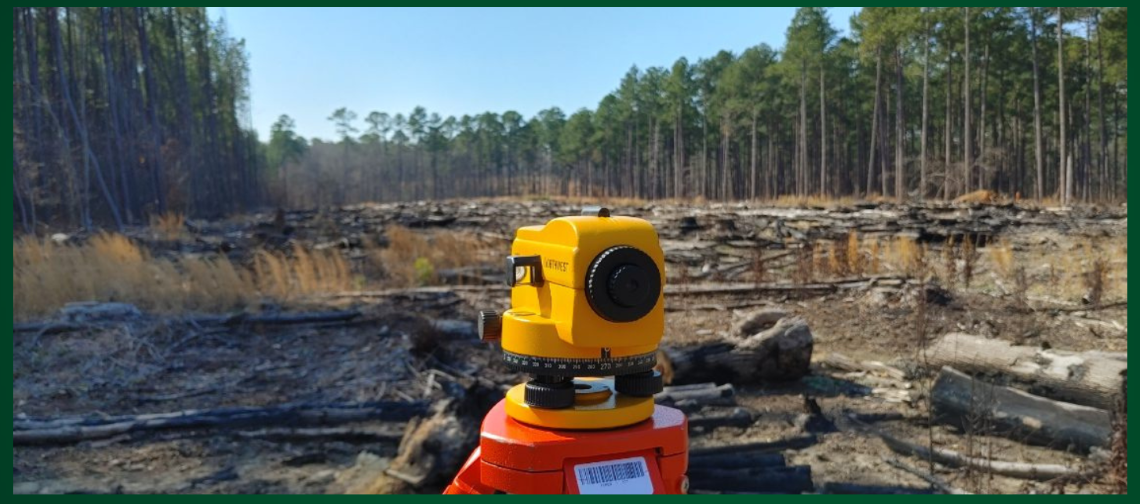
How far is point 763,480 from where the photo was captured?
371 centimetres

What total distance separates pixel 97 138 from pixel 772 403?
33.5 meters

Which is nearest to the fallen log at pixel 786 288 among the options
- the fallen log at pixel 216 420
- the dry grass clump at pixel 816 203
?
the fallen log at pixel 216 420

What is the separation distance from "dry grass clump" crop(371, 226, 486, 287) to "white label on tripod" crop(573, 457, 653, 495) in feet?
30.0

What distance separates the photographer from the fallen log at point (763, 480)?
3678mm

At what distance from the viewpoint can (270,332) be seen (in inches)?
306

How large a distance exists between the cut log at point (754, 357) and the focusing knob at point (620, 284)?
4534 mm

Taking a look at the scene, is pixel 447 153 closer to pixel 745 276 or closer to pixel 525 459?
pixel 745 276

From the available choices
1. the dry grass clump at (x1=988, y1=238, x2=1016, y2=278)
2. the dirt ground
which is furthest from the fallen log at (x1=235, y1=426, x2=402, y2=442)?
the dry grass clump at (x1=988, y1=238, x2=1016, y2=278)

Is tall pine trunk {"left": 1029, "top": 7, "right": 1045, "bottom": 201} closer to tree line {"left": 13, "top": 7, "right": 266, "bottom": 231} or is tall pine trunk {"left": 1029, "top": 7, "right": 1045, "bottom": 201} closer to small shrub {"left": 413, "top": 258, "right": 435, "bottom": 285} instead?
small shrub {"left": 413, "top": 258, "right": 435, "bottom": 285}

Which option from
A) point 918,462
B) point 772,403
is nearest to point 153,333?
point 772,403

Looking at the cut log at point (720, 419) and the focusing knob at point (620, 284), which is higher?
the focusing knob at point (620, 284)

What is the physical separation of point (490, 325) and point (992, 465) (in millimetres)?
3559

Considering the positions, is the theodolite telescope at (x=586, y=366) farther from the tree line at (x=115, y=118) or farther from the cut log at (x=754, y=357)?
the tree line at (x=115, y=118)

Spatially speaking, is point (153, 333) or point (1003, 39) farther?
point (1003, 39)
